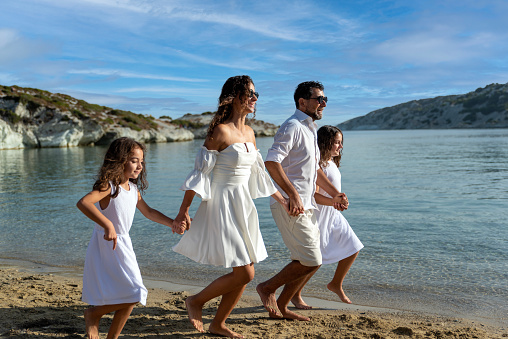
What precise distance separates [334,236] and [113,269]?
2396 mm

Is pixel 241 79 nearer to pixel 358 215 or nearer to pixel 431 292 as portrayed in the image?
pixel 431 292

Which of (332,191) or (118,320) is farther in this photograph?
(332,191)

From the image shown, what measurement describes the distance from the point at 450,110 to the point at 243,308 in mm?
179868

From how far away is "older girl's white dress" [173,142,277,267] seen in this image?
3707mm

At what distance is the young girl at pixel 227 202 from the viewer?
3.71 m

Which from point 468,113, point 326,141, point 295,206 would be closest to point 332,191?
point 326,141

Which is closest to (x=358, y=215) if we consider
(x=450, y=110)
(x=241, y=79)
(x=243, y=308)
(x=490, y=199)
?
(x=490, y=199)

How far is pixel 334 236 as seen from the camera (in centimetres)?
494

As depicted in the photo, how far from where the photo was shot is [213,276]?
643cm

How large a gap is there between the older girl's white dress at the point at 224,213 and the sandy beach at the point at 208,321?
80 centimetres

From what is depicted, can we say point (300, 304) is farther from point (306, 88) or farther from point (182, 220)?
point (306, 88)

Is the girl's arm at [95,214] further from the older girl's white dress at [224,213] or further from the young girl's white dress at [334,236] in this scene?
the young girl's white dress at [334,236]

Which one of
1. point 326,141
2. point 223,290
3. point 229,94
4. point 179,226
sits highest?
point 229,94

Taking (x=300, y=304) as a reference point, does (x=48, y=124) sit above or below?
above
